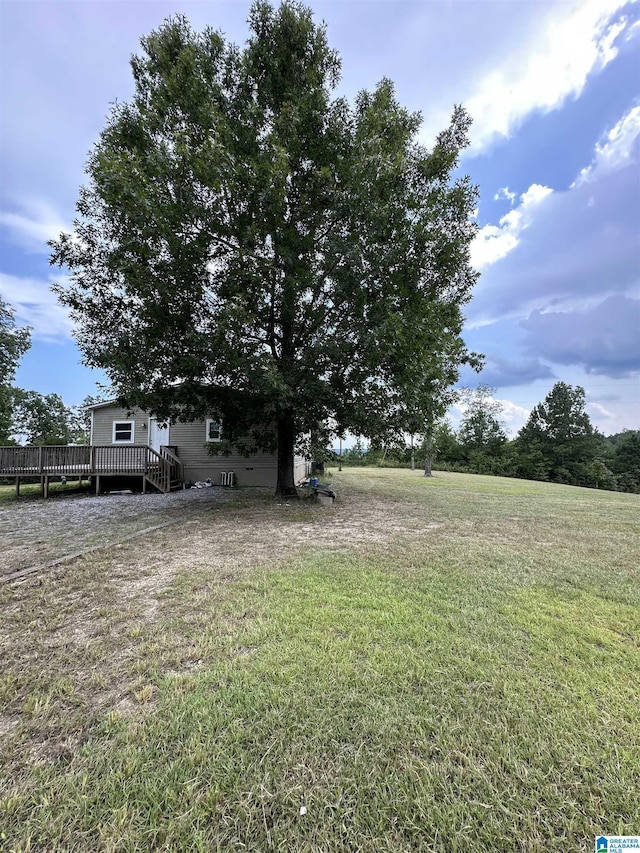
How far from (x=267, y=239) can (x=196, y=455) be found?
8.92 meters

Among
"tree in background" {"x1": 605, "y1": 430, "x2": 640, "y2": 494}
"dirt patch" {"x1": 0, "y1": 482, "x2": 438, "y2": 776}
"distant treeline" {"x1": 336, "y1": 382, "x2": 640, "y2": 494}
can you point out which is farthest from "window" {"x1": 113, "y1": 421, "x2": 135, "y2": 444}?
"tree in background" {"x1": 605, "y1": 430, "x2": 640, "y2": 494}

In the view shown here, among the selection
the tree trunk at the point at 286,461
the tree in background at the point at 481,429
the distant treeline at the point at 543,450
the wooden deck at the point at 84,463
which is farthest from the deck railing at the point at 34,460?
the tree in background at the point at 481,429

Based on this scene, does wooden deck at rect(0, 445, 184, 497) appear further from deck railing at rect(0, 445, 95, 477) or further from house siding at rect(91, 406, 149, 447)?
house siding at rect(91, 406, 149, 447)

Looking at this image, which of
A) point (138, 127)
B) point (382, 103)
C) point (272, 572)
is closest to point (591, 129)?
point (382, 103)

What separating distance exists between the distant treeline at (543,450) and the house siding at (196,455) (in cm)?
2085

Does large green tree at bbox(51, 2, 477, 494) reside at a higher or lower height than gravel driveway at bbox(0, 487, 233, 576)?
higher

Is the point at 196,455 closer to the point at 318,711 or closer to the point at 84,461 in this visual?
the point at 84,461

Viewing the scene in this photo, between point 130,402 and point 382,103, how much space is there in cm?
943

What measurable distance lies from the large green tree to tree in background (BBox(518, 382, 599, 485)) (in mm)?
35367

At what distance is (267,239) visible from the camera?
870 centimetres

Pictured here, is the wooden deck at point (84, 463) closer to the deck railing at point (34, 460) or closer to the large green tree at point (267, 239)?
the deck railing at point (34, 460)

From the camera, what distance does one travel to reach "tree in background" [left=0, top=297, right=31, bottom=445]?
22.0 metres

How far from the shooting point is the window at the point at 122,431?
14375 millimetres

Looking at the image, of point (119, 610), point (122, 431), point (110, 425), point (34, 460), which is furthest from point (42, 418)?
point (119, 610)
